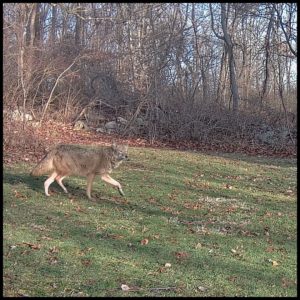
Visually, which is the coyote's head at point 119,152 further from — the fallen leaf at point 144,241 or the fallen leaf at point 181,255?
the fallen leaf at point 181,255

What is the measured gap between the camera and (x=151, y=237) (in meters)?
8.54

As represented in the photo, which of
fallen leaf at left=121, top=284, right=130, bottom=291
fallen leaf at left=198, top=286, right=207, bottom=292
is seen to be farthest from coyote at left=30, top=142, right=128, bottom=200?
fallen leaf at left=198, top=286, right=207, bottom=292

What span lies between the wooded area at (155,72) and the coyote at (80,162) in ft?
35.4

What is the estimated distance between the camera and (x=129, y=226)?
30.2ft

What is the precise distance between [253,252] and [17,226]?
409 centimetres

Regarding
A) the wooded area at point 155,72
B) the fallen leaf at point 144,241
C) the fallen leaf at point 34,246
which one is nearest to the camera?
the fallen leaf at point 34,246

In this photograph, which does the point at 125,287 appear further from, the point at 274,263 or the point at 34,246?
the point at 274,263

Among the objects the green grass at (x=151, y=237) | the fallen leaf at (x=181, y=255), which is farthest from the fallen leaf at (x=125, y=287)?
the fallen leaf at (x=181, y=255)

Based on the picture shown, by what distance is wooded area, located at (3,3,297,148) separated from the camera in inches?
1061

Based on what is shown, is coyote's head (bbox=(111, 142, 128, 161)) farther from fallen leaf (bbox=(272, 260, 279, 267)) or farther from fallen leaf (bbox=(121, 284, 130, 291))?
fallen leaf (bbox=(121, 284, 130, 291))

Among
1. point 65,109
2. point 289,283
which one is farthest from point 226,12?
point 289,283

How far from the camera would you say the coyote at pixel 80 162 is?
11.5 meters

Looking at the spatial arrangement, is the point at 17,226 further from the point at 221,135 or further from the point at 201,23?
the point at 201,23

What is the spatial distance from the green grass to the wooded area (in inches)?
439
